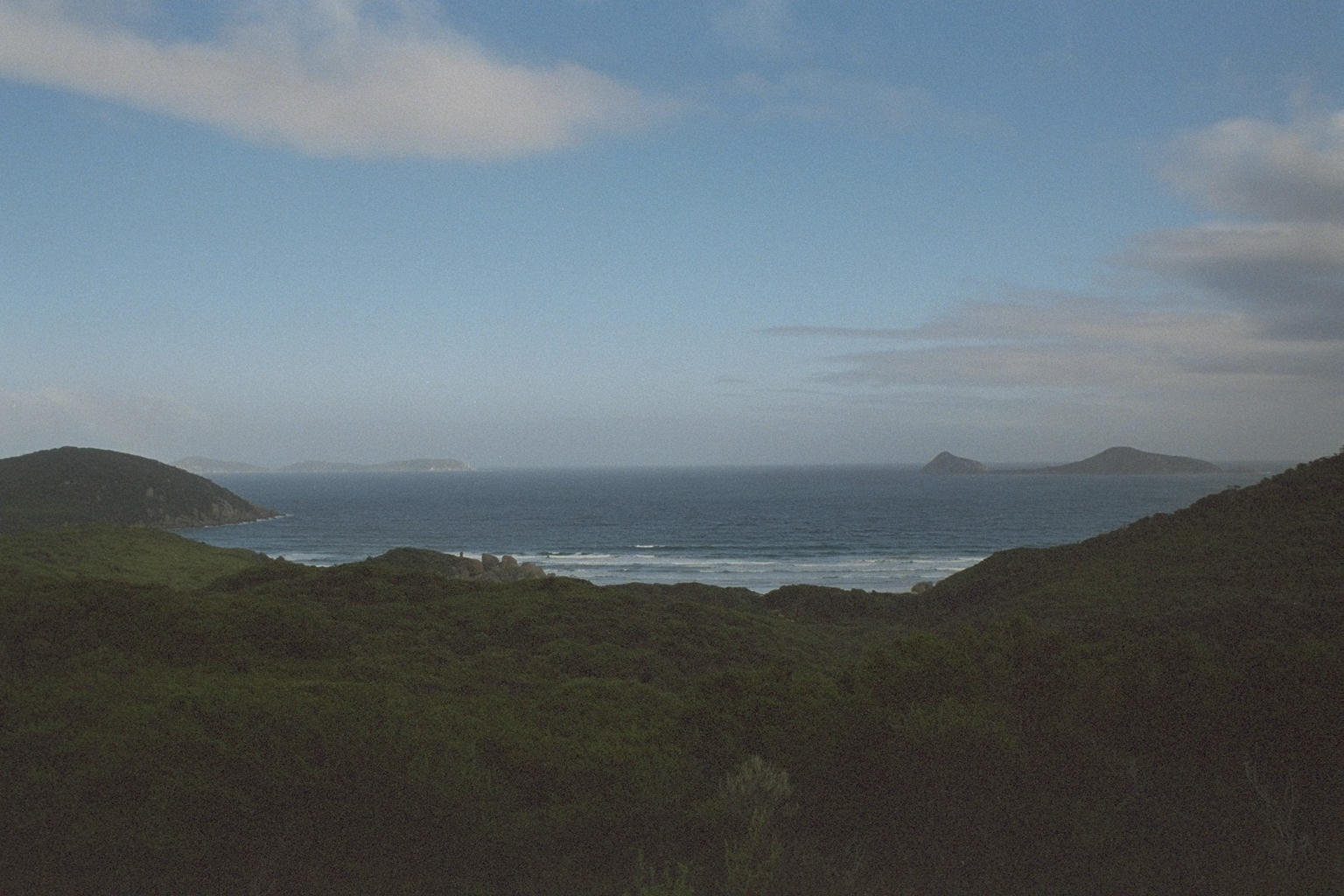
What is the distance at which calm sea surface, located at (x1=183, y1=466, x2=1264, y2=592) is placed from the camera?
5825 cm

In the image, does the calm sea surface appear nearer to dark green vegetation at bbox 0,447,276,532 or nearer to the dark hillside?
dark green vegetation at bbox 0,447,276,532

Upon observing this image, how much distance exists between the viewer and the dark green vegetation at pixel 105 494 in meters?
86.7

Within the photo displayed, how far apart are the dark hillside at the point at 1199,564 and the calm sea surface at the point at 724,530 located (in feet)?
56.9

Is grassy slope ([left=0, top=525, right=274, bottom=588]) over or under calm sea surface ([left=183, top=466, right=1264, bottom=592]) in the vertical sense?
over

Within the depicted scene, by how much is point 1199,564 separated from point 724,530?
5880cm

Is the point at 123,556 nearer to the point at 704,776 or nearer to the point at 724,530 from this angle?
the point at 704,776

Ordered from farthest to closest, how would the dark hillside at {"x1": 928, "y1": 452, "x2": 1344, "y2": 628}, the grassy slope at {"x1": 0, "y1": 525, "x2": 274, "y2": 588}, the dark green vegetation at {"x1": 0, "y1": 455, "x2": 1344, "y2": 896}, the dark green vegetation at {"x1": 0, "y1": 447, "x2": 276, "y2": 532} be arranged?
the dark green vegetation at {"x1": 0, "y1": 447, "x2": 276, "y2": 532} → the grassy slope at {"x1": 0, "y1": 525, "x2": 274, "y2": 588} → the dark hillside at {"x1": 928, "y1": 452, "x2": 1344, "y2": 628} → the dark green vegetation at {"x1": 0, "y1": 455, "x2": 1344, "y2": 896}

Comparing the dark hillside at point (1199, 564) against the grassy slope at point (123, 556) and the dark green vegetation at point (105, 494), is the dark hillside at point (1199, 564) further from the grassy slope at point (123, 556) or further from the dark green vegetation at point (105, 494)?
the dark green vegetation at point (105, 494)

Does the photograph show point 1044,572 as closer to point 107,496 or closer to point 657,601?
point 657,601

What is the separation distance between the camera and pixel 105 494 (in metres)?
93.0

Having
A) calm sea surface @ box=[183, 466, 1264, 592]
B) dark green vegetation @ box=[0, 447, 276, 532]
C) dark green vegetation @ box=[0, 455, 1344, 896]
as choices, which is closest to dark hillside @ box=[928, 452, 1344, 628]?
dark green vegetation @ box=[0, 455, 1344, 896]

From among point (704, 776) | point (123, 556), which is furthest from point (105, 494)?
point (704, 776)

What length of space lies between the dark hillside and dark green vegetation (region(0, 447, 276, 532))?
82.4m

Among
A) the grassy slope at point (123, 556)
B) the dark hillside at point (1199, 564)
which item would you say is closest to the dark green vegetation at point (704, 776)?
the dark hillside at point (1199, 564)
